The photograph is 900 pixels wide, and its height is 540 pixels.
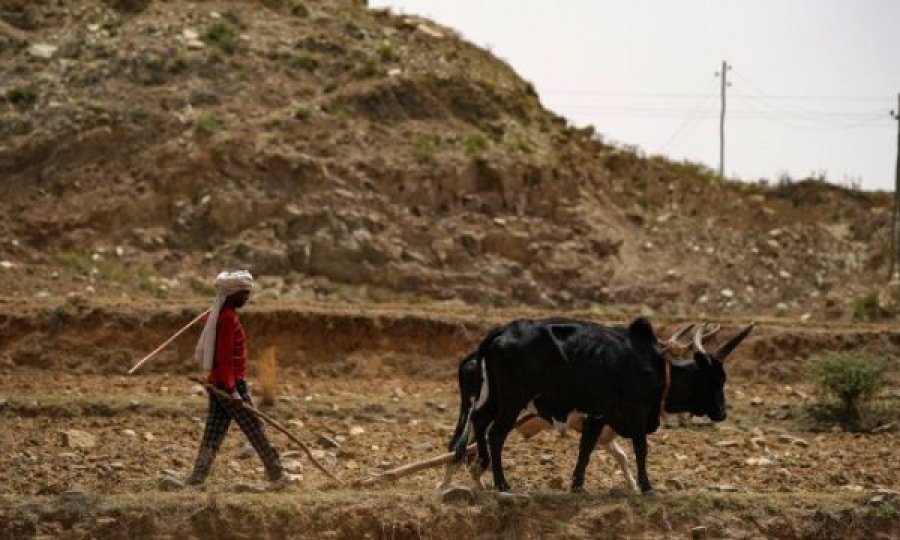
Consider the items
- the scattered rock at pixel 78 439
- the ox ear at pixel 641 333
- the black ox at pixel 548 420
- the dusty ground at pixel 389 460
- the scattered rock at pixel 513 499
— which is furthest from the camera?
the scattered rock at pixel 78 439

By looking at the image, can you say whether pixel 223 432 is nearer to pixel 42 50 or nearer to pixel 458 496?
pixel 458 496

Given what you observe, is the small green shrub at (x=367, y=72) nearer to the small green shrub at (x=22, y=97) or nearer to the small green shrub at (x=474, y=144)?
Result: the small green shrub at (x=474, y=144)

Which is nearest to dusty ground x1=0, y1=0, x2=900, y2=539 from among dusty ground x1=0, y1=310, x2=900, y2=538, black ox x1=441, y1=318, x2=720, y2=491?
dusty ground x1=0, y1=310, x2=900, y2=538

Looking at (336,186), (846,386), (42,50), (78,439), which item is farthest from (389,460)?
(42,50)

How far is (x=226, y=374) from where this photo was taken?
45.4 feet

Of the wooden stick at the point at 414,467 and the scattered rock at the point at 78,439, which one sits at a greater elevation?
the wooden stick at the point at 414,467

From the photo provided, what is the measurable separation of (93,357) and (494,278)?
972cm

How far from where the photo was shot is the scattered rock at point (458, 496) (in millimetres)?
13188

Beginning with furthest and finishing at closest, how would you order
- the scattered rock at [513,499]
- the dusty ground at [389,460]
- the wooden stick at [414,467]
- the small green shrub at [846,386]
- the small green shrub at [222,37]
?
the small green shrub at [222,37] < the small green shrub at [846,386] < the wooden stick at [414,467] < the scattered rock at [513,499] < the dusty ground at [389,460]

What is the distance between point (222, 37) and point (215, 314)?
75.0 ft

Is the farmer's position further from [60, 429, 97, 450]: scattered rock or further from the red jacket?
[60, 429, 97, 450]: scattered rock

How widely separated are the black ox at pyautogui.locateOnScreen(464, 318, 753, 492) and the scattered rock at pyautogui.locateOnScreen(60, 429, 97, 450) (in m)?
5.96

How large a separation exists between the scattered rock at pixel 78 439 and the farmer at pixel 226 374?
470 cm

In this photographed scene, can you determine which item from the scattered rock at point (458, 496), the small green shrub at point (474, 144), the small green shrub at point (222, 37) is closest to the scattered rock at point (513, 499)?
the scattered rock at point (458, 496)
